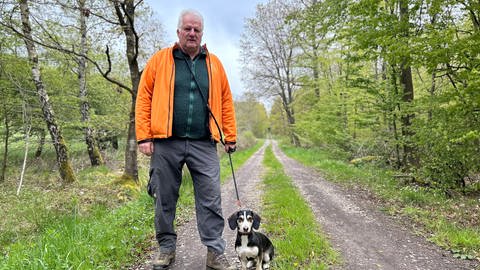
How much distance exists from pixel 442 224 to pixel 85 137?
504 inches

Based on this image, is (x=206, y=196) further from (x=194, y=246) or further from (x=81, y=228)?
(x=81, y=228)

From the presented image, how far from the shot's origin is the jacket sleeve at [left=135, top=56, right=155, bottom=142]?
3055 millimetres

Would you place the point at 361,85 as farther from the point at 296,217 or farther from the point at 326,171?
the point at 296,217

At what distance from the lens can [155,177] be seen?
10.3 feet

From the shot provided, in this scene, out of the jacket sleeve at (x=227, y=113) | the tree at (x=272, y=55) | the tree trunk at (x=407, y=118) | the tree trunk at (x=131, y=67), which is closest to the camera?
the jacket sleeve at (x=227, y=113)

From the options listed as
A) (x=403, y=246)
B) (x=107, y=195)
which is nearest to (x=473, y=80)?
(x=403, y=246)

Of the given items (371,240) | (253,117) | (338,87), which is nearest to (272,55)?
(338,87)

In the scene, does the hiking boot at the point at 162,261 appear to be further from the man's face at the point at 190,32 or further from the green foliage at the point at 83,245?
the man's face at the point at 190,32

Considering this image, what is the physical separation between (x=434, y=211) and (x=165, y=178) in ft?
17.0

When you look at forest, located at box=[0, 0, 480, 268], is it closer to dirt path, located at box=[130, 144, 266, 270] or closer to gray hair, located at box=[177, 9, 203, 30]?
dirt path, located at box=[130, 144, 266, 270]

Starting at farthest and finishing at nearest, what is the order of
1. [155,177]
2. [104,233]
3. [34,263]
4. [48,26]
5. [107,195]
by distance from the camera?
[48,26] → [107,195] → [104,233] → [155,177] → [34,263]

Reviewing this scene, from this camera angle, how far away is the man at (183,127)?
304 cm

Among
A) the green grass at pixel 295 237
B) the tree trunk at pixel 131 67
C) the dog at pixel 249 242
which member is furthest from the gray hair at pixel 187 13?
the tree trunk at pixel 131 67

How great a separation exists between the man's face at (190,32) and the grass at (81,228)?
2.34 meters
